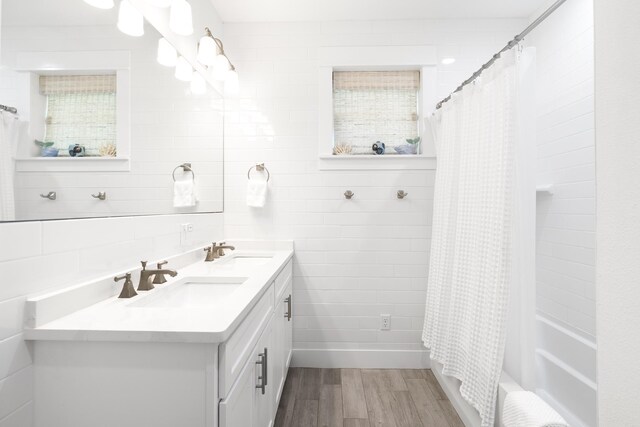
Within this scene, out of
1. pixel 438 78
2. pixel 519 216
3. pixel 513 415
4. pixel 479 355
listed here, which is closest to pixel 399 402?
pixel 479 355

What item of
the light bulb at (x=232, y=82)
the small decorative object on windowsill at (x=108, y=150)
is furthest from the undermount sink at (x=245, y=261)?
the light bulb at (x=232, y=82)

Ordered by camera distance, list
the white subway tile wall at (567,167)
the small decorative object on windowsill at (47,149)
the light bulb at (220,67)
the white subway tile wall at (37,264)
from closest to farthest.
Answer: the white subway tile wall at (37,264), the small decorative object on windowsill at (47,149), the white subway tile wall at (567,167), the light bulb at (220,67)

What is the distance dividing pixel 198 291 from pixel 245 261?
74 centimetres

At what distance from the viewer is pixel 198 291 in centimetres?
152

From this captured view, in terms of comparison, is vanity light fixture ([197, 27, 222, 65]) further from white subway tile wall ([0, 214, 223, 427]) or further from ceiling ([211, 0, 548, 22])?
white subway tile wall ([0, 214, 223, 427])

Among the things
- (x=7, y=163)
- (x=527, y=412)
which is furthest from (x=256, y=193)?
(x=527, y=412)

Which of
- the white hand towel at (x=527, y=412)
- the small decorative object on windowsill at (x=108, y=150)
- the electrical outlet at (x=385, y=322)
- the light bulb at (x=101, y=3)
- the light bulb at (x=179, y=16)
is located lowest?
the electrical outlet at (x=385, y=322)

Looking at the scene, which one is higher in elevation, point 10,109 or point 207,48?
point 207,48

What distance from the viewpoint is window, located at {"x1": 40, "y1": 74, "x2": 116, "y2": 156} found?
40.4 inches

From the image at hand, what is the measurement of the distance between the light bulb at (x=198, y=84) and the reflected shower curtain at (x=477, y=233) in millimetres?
1640

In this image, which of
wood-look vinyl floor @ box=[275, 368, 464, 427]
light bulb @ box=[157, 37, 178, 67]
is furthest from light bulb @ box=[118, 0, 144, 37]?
wood-look vinyl floor @ box=[275, 368, 464, 427]

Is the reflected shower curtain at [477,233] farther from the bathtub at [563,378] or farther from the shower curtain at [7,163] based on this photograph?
the shower curtain at [7,163]

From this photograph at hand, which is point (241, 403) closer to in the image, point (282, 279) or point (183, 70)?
point (282, 279)

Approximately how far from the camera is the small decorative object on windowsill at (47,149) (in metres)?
0.99
